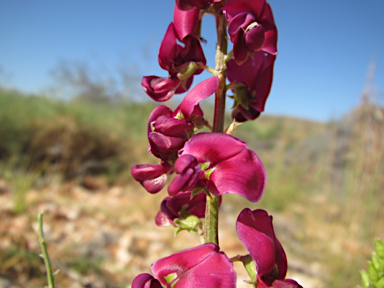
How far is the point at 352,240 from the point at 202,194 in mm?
3270

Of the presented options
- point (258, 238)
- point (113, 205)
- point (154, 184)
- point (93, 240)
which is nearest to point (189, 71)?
point (154, 184)

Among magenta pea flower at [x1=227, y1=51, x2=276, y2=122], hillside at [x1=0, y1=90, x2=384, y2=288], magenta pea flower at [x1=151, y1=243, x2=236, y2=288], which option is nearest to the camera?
magenta pea flower at [x1=151, y1=243, x2=236, y2=288]

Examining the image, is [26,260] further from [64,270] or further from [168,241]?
[168,241]

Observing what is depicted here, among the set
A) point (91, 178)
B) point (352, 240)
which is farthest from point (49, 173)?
point (352, 240)

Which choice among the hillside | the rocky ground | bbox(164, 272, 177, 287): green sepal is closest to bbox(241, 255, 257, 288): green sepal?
bbox(164, 272, 177, 287): green sepal

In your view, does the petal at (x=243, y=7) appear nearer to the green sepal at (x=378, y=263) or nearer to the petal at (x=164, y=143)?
the petal at (x=164, y=143)

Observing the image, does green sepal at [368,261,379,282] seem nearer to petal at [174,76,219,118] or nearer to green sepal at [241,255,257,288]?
green sepal at [241,255,257,288]

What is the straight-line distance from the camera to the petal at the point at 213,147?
492 millimetres

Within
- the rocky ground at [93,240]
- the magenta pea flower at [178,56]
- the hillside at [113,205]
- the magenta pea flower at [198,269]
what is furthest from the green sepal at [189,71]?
the rocky ground at [93,240]

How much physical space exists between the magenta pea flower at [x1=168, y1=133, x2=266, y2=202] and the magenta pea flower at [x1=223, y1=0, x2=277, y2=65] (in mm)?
177

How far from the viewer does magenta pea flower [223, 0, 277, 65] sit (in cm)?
55

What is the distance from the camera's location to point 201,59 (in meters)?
0.65

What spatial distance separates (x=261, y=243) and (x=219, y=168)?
14 centimetres

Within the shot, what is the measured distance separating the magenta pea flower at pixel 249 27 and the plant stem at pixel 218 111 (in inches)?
1.1
